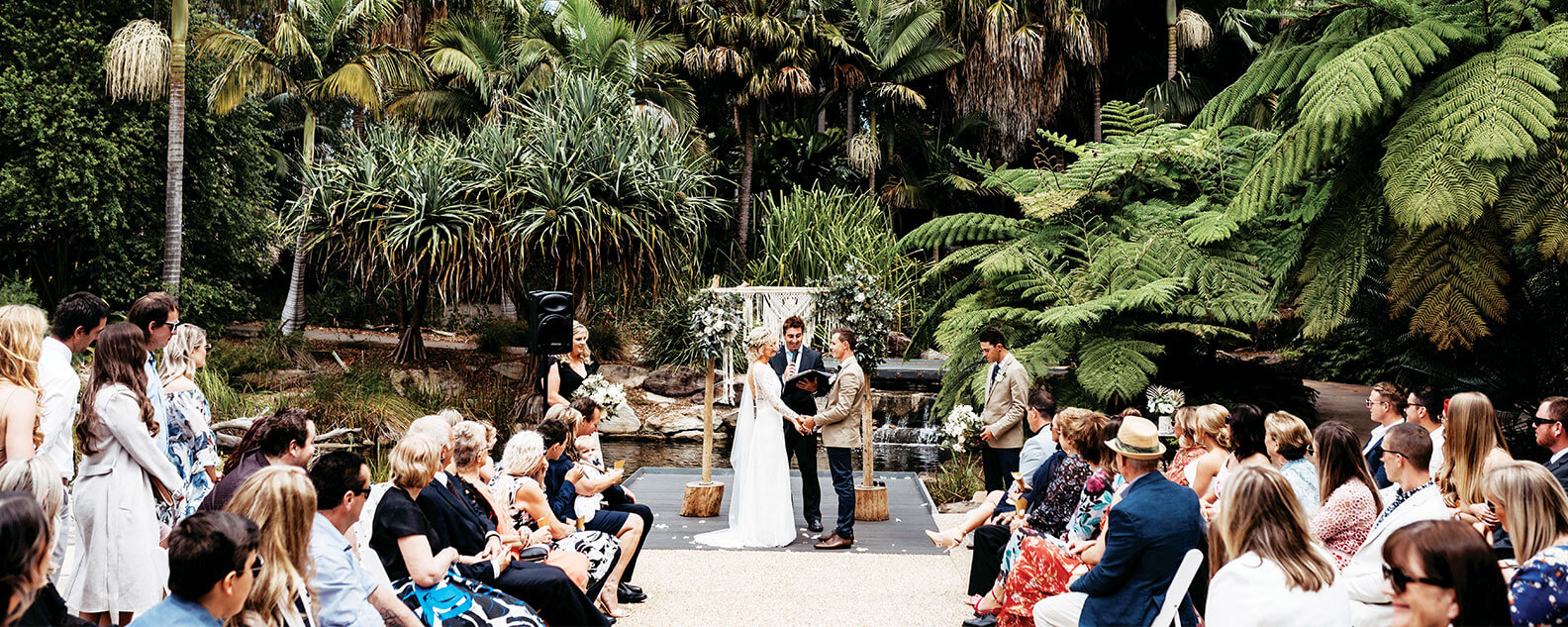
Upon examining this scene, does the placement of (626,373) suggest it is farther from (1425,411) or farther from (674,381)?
(1425,411)

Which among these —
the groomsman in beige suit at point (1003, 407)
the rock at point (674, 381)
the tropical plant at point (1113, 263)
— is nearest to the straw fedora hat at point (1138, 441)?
the groomsman in beige suit at point (1003, 407)

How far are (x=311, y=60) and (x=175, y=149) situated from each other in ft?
10.1

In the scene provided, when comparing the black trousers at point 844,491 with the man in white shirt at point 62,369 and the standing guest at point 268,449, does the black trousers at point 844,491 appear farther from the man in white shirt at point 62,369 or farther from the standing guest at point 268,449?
the man in white shirt at point 62,369

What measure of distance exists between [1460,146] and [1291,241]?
2373 mm

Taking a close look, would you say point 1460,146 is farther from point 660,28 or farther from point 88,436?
point 660,28

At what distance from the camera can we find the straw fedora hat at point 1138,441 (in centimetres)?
387

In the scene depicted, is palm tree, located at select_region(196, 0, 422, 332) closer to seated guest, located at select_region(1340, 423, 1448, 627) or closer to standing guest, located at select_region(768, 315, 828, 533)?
standing guest, located at select_region(768, 315, 828, 533)

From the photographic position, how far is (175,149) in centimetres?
1502

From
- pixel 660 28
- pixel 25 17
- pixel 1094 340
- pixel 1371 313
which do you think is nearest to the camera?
pixel 1094 340

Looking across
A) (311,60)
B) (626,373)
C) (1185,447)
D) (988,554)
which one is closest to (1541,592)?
(988,554)

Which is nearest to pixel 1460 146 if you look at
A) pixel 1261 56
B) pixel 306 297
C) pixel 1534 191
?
pixel 1534 191

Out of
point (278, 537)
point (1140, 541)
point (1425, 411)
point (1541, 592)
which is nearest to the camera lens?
point (1541, 592)

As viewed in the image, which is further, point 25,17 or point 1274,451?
point 25,17

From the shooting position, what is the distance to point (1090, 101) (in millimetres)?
22125
